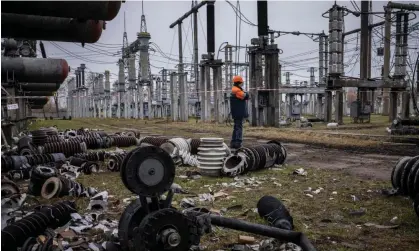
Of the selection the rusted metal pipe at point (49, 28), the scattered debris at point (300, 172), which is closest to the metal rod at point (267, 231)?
the rusted metal pipe at point (49, 28)

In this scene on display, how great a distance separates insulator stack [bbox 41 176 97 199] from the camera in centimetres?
596

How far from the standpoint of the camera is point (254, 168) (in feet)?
26.8

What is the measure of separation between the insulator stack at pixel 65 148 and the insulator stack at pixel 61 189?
14.7 ft

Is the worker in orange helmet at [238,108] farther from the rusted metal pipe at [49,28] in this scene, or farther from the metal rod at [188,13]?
the metal rod at [188,13]

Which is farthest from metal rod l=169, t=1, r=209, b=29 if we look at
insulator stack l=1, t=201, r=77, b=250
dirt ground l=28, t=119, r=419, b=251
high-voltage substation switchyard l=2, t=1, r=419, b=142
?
insulator stack l=1, t=201, r=77, b=250

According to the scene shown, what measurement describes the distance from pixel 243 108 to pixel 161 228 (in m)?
7.56

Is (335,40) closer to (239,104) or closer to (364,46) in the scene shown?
(364,46)

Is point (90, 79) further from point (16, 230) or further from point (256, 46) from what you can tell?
point (16, 230)

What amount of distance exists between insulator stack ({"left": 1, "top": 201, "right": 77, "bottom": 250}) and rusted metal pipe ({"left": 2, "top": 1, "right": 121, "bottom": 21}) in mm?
2090

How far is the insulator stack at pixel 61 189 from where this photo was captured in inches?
235

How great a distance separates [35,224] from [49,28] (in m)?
2.11

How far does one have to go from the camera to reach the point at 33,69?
11992mm

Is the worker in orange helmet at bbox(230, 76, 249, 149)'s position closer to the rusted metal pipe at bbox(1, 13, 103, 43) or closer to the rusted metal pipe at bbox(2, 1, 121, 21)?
the rusted metal pipe at bbox(1, 13, 103, 43)

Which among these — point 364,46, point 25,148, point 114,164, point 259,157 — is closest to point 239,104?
point 259,157
